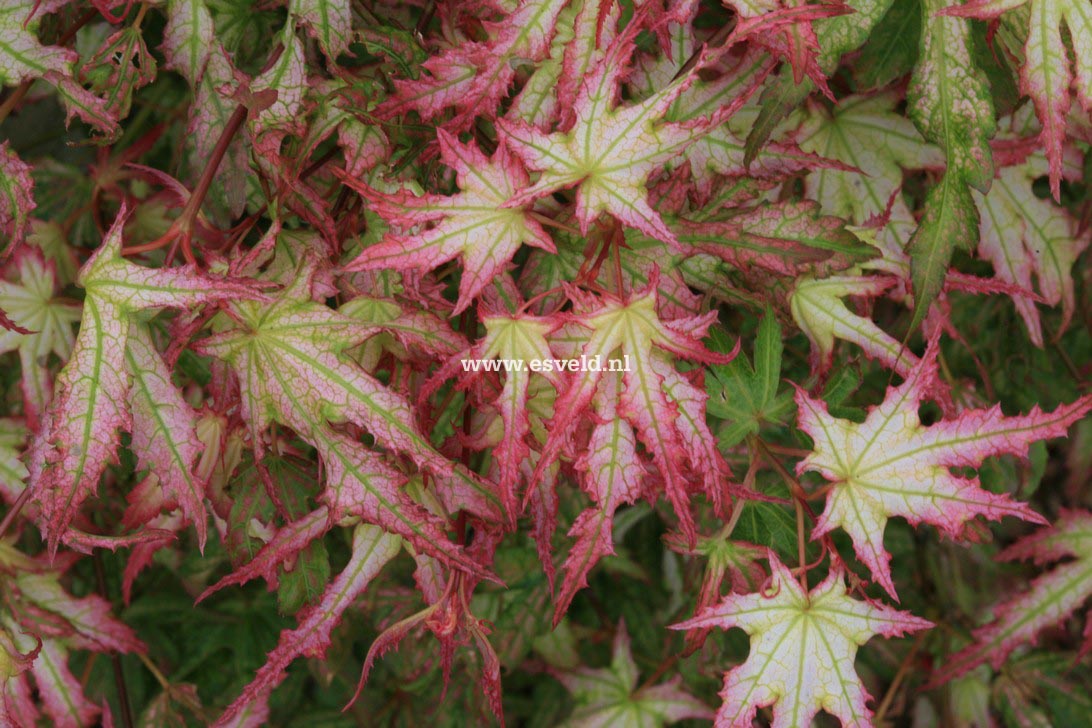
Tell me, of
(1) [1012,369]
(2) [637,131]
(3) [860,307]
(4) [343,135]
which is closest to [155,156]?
(4) [343,135]

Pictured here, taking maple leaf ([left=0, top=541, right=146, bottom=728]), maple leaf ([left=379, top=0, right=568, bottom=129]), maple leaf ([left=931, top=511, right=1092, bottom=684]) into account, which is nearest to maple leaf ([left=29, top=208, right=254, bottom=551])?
maple leaf ([left=379, top=0, right=568, bottom=129])

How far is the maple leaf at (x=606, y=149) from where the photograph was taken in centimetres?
75

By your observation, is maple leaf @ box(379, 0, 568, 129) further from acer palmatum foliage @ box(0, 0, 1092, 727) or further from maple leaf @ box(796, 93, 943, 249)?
maple leaf @ box(796, 93, 943, 249)

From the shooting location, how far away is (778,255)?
88 cm

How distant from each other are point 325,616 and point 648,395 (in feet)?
1.16

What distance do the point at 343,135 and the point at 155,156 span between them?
56 cm

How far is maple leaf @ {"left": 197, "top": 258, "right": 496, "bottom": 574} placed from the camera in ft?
2.62

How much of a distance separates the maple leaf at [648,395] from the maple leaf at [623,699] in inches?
23.4

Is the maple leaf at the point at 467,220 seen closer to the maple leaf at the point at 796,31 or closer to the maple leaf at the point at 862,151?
the maple leaf at the point at 796,31

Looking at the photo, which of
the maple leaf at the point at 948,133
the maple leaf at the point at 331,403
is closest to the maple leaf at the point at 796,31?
the maple leaf at the point at 948,133

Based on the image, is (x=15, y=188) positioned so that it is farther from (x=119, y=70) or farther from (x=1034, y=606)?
(x=1034, y=606)

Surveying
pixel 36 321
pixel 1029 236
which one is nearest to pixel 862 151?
pixel 1029 236

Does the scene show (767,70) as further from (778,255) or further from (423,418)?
(423,418)

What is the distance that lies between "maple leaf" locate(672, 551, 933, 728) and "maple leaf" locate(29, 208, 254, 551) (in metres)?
0.47
